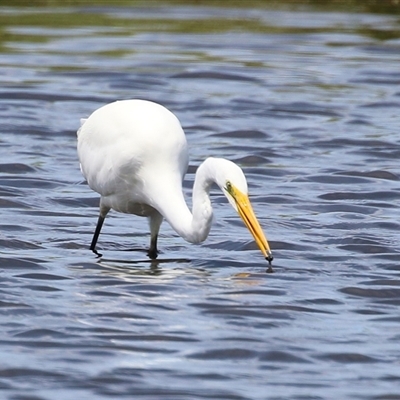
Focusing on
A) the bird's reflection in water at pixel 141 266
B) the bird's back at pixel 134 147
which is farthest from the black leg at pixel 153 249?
the bird's back at pixel 134 147

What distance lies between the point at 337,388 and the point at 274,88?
38.2 ft

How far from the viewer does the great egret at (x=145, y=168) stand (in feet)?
29.3

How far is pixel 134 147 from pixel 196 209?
927 millimetres

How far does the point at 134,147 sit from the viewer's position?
9.42m

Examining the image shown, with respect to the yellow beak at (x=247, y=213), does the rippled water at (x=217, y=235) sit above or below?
below

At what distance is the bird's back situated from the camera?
30.8 feet

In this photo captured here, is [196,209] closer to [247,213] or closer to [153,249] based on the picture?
[247,213]

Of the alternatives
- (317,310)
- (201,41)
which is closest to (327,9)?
(201,41)

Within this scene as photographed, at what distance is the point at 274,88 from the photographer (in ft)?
59.4

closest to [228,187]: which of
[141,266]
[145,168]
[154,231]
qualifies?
[145,168]

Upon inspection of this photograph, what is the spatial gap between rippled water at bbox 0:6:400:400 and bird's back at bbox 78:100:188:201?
0.62 metres

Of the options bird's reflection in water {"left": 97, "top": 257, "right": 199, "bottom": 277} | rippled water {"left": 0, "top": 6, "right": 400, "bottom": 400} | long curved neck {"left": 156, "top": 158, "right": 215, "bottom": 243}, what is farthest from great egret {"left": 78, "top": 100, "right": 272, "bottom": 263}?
rippled water {"left": 0, "top": 6, "right": 400, "bottom": 400}

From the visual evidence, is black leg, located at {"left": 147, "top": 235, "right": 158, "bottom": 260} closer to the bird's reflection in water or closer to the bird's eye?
the bird's reflection in water

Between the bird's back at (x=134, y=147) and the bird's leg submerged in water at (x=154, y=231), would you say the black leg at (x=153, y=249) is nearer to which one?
the bird's leg submerged in water at (x=154, y=231)
